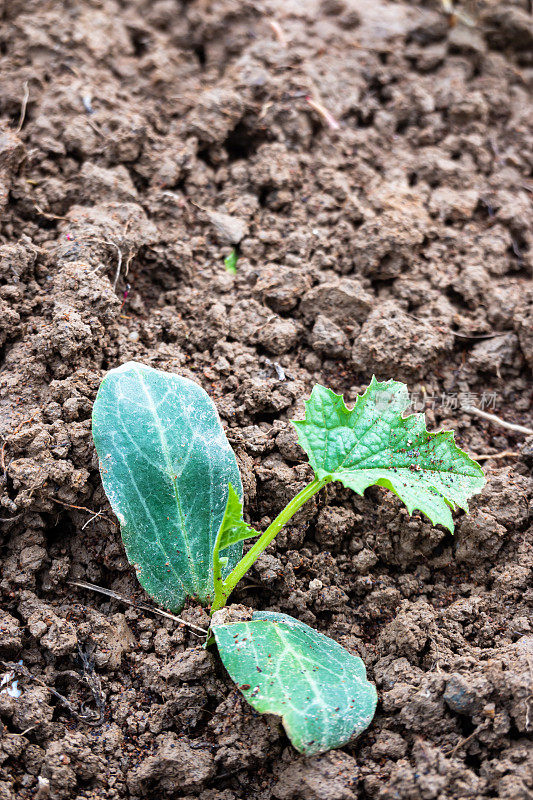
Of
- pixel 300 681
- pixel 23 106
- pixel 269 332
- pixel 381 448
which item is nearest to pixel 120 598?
pixel 300 681

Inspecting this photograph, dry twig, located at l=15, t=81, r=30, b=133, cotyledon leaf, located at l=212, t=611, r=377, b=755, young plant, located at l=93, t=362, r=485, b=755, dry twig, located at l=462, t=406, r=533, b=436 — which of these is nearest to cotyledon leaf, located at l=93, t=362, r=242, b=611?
young plant, located at l=93, t=362, r=485, b=755

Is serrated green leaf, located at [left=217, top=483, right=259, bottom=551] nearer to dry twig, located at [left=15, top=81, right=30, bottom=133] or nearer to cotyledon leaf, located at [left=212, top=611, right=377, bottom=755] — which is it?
cotyledon leaf, located at [left=212, top=611, right=377, bottom=755]

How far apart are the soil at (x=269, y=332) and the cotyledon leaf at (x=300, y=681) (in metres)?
0.12

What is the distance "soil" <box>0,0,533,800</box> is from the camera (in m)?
1.79

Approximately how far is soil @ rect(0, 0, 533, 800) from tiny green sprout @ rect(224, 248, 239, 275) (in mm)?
29

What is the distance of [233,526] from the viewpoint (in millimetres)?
1844

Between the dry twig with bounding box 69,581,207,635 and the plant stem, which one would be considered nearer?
the plant stem

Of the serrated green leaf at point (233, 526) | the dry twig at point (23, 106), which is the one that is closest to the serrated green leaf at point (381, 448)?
the serrated green leaf at point (233, 526)

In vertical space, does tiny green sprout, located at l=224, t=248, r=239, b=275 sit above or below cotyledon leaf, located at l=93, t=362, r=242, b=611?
above

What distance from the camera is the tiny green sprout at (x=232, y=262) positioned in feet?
8.86

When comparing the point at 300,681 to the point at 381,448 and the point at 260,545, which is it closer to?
the point at 260,545

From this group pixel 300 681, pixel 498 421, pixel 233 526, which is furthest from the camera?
pixel 498 421

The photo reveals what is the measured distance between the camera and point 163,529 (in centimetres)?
204

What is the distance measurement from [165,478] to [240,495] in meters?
0.24
